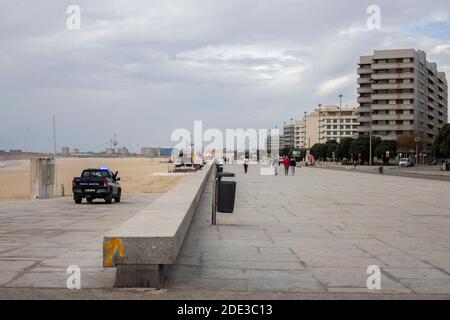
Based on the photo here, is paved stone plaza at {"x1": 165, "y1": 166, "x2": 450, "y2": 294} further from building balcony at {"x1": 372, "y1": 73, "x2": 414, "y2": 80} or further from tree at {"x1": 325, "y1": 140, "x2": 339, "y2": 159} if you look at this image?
tree at {"x1": 325, "y1": 140, "x2": 339, "y2": 159}

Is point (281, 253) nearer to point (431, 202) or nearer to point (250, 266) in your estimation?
point (250, 266)

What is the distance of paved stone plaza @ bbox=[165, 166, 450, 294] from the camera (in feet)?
24.6

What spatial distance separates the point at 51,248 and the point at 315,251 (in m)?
4.55

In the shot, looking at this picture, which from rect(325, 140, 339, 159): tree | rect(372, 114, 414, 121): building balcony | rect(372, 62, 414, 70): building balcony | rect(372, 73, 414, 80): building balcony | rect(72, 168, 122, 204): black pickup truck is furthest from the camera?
rect(325, 140, 339, 159): tree

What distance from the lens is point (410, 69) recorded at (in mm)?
133250

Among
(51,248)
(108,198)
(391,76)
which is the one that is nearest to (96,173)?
(108,198)

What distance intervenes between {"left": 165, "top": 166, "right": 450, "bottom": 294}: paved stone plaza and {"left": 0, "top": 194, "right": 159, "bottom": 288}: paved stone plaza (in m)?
1.33

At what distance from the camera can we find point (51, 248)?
1040 cm

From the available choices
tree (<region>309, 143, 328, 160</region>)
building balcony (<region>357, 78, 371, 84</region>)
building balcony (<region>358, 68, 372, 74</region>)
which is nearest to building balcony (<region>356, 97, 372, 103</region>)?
building balcony (<region>357, 78, 371, 84</region>)

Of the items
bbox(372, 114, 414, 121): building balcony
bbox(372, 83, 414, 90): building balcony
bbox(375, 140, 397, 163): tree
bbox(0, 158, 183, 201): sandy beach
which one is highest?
bbox(372, 83, 414, 90): building balcony

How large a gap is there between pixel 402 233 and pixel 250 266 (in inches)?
201

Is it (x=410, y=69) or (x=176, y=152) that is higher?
(x=410, y=69)

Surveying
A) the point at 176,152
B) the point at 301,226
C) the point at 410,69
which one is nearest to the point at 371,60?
the point at 410,69

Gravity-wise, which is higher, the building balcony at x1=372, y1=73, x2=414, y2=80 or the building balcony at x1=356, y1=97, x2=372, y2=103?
the building balcony at x1=372, y1=73, x2=414, y2=80
